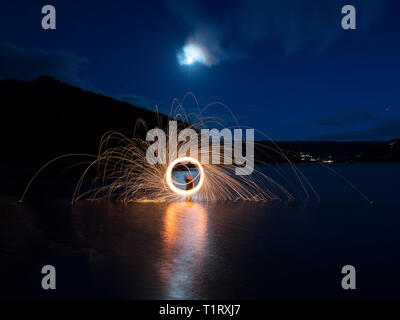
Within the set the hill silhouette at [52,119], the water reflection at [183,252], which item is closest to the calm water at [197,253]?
the water reflection at [183,252]

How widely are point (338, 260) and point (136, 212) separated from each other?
287 inches

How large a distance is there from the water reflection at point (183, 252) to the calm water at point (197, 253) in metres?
0.02

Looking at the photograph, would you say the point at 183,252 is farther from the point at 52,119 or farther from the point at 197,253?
the point at 52,119

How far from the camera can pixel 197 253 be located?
7227mm

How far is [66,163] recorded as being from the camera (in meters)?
49.3

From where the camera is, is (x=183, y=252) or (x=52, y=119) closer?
(x=183, y=252)

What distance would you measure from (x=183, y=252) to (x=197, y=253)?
0.30 meters

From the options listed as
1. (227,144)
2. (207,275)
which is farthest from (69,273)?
(227,144)

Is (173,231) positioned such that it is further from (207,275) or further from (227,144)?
(227,144)

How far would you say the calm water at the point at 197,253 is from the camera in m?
5.33

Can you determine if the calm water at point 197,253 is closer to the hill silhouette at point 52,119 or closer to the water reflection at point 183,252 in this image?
the water reflection at point 183,252

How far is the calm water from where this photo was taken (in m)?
5.33

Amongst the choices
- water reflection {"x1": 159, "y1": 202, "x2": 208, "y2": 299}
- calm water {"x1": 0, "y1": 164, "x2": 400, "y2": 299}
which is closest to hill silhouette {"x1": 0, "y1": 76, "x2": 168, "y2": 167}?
calm water {"x1": 0, "y1": 164, "x2": 400, "y2": 299}

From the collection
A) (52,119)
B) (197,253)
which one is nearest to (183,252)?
(197,253)
